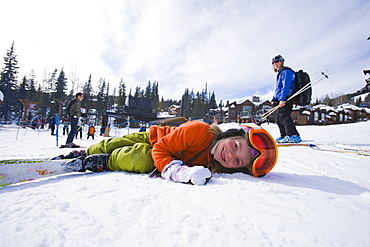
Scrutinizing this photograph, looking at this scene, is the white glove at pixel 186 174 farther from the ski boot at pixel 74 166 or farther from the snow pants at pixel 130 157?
the ski boot at pixel 74 166

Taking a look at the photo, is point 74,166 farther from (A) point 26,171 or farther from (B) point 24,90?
(B) point 24,90

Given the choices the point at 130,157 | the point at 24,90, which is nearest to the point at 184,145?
the point at 130,157

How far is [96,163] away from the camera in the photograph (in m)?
1.79

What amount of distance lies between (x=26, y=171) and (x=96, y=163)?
22.5 inches

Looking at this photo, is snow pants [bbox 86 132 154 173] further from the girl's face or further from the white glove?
the girl's face

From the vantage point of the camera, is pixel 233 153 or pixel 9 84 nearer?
pixel 233 153

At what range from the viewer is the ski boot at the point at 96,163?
1.77 metres

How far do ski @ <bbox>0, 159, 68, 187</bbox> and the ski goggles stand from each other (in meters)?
1.89

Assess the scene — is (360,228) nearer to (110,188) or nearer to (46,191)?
(110,188)

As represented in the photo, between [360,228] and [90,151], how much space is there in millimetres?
2413

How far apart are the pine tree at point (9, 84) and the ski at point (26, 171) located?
39.8 metres

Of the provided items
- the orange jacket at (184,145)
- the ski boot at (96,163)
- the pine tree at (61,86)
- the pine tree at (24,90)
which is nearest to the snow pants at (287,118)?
the orange jacket at (184,145)

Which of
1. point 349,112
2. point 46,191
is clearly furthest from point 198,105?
point 46,191

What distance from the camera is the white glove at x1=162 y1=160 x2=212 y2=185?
119cm
